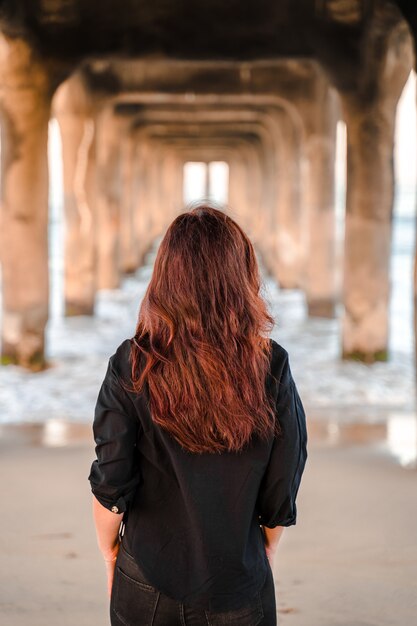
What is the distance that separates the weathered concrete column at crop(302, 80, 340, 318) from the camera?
1553 centimetres

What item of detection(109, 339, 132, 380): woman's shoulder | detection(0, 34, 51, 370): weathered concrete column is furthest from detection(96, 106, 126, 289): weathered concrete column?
detection(109, 339, 132, 380): woman's shoulder

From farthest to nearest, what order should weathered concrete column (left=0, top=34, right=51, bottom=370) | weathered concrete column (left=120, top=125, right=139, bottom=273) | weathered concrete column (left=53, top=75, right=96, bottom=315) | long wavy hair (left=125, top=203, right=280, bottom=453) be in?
weathered concrete column (left=120, top=125, right=139, bottom=273) < weathered concrete column (left=53, top=75, right=96, bottom=315) < weathered concrete column (left=0, top=34, right=51, bottom=370) < long wavy hair (left=125, top=203, right=280, bottom=453)

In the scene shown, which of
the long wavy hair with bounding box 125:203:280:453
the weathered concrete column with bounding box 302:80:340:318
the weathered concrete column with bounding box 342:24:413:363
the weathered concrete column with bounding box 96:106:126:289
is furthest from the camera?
the weathered concrete column with bounding box 96:106:126:289

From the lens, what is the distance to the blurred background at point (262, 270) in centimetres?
445

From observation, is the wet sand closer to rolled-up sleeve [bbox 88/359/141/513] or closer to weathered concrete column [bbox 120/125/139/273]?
rolled-up sleeve [bbox 88/359/141/513]

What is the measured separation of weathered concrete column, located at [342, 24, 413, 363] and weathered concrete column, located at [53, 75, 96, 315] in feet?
18.7

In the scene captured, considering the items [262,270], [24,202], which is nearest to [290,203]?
[262,270]

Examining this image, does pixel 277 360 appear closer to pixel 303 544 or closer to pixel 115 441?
pixel 115 441

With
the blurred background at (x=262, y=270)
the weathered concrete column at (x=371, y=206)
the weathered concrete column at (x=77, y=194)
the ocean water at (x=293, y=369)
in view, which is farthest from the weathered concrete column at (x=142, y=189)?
the weathered concrete column at (x=371, y=206)

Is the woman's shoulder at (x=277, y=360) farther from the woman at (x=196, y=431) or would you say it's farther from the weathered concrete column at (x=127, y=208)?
the weathered concrete column at (x=127, y=208)

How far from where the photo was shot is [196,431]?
193 cm

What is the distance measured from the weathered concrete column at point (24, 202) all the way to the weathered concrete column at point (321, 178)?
19.8 feet

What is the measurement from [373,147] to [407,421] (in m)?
4.23

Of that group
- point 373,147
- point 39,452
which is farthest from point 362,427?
point 373,147
